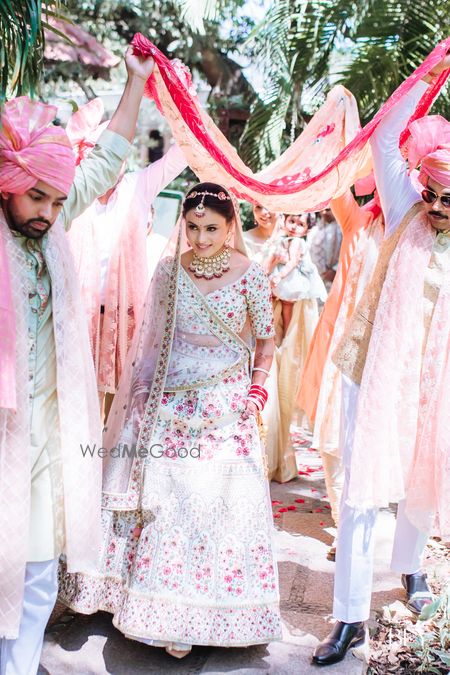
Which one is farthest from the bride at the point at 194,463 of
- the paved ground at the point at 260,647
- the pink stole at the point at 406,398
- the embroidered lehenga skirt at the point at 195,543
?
the pink stole at the point at 406,398

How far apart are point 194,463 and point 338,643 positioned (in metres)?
0.94

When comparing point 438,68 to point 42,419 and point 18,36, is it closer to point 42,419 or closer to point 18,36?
point 18,36

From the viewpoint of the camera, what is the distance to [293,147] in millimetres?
3828

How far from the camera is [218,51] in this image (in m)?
12.0

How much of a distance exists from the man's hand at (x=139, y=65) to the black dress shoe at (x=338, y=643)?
233 centimetres

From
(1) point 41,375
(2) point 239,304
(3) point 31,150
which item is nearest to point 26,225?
(3) point 31,150

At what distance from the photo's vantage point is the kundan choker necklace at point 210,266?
339 cm

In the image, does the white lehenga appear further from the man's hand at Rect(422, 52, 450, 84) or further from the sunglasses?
the man's hand at Rect(422, 52, 450, 84)

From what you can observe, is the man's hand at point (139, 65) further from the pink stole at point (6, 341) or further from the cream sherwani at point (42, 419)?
the pink stole at point (6, 341)

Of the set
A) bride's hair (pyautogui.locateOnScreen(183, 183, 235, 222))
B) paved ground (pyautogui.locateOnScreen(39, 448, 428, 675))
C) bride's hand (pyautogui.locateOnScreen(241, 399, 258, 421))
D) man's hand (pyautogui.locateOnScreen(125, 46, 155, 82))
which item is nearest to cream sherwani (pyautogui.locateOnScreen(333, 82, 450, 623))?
paved ground (pyautogui.locateOnScreen(39, 448, 428, 675))

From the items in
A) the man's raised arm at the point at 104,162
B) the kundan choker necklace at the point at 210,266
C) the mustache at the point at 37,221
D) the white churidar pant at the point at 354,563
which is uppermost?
the man's raised arm at the point at 104,162

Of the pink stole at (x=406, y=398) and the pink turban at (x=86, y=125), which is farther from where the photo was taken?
the pink turban at (x=86, y=125)

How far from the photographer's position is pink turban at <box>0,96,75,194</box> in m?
2.31

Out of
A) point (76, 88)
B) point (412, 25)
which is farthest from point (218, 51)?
point (412, 25)
